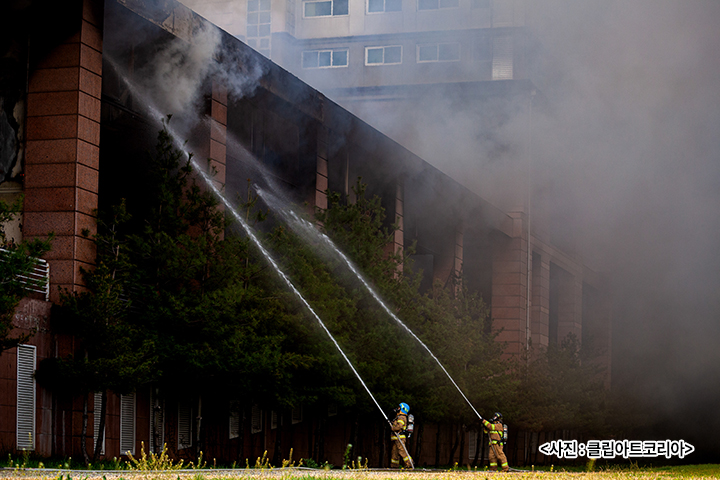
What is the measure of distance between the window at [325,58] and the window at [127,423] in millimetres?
49461

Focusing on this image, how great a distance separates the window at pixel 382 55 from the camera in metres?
67.9

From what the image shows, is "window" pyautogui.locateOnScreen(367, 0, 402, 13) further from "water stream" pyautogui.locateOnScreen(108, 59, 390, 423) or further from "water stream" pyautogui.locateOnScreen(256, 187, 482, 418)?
"water stream" pyautogui.locateOnScreen(108, 59, 390, 423)

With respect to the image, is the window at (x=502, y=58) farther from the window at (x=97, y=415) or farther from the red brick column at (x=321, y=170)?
the window at (x=97, y=415)

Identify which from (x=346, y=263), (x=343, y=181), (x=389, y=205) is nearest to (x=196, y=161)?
(x=346, y=263)

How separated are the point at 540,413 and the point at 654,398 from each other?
3084 cm

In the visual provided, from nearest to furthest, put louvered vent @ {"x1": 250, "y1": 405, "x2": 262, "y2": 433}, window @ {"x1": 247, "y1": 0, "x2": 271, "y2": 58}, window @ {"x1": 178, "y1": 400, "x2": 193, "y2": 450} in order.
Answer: window @ {"x1": 178, "y1": 400, "x2": 193, "y2": 450}
louvered vent @ {"x1": 250, "y1": 405, "x2": 262, "y2": 433}
window @ {"x1": 247, "y1": 0, "x2": 271, "y2": 58}

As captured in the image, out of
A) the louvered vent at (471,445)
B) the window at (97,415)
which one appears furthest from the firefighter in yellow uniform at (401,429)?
the louvered vent at (471,445)

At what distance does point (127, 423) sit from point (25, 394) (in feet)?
11.6

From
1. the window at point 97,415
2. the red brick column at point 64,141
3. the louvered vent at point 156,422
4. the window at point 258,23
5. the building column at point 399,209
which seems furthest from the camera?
the window at point 258,23

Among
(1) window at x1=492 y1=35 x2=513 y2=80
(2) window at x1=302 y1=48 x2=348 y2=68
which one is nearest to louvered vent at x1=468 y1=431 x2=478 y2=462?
(1) window at x1=492 y1=35 x2=513 y2=80

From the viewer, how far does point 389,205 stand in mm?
39625

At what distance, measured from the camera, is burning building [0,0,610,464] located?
20.6 m

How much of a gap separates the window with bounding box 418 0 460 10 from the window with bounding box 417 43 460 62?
13.3 ft

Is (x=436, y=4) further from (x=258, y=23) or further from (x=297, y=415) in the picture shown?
(x=297, y=415)
